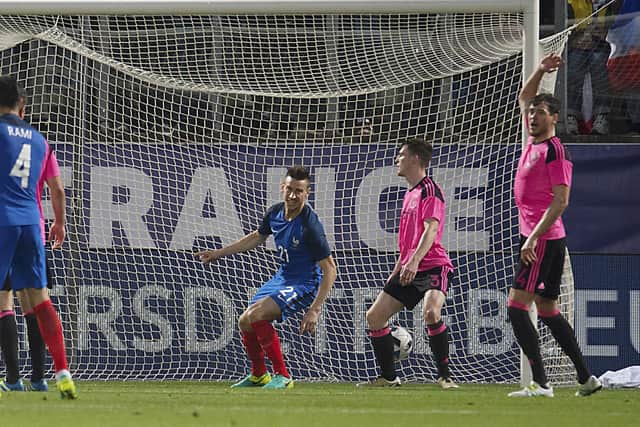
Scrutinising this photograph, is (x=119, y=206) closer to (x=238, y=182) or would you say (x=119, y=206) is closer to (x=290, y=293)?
(x=238, y=182)

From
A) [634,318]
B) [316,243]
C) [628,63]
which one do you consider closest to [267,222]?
[316,243]

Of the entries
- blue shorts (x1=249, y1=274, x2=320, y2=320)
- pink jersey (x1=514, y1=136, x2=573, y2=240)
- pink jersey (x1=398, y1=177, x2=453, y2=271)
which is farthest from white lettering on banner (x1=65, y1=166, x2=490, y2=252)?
pink jersey (x1=514, y1=136, x2=573, y2=240)

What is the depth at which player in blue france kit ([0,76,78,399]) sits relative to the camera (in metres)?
6.82

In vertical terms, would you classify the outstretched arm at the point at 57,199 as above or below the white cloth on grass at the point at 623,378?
above

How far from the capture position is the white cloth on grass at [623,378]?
9.88 m

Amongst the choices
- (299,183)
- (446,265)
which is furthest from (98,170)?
(446,265)

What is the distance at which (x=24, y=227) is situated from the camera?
22.6 feet

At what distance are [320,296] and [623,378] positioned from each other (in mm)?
2596

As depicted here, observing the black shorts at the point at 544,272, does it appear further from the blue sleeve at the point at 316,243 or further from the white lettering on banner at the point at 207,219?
the white lettering on banner at the point at 207,219

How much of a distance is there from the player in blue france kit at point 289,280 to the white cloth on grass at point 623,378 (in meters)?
2.40

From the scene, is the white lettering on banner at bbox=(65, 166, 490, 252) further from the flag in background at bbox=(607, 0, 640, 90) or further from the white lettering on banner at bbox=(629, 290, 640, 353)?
the flag in background at bbox=(607, 0, 640, 90)

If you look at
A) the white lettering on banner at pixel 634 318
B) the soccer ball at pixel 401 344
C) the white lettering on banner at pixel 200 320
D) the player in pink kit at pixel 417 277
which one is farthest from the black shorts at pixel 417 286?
the white lettering on banner at pixel 634 318

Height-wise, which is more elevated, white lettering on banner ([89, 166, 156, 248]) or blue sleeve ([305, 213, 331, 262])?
white lettering on banner ([89, 166, 156, 248])

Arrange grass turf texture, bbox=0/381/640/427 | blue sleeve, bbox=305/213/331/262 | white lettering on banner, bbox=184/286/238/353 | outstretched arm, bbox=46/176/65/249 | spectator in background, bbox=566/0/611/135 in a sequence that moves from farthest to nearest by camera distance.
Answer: spectator in background, bbox=566/0/611/135 < white lettering on banner, bbox=184/286/238/353 < blue sleeve, bbox=305/213/331/262 < outstretched arm, bbox=46/176/65/249 < grass turf texture, bbox=0/381/640/427
